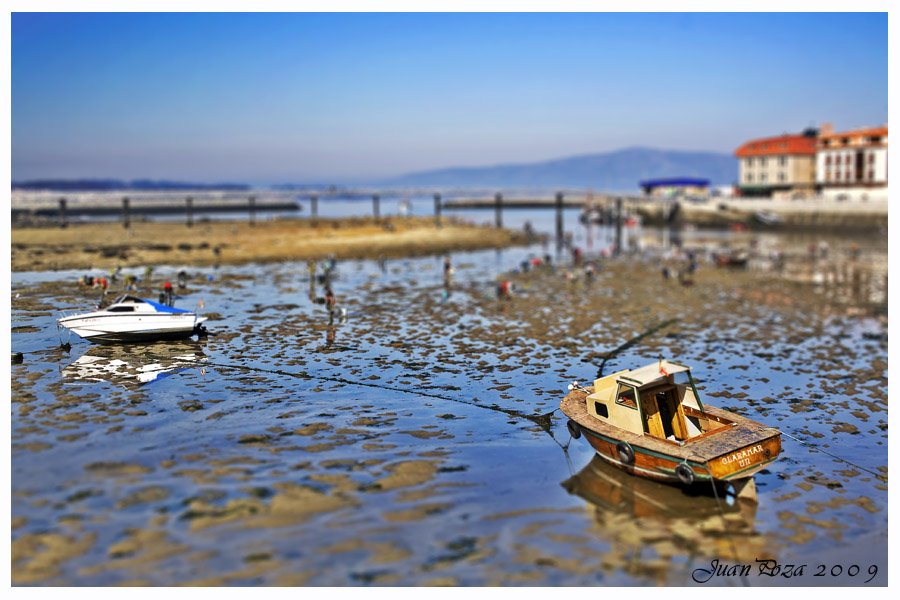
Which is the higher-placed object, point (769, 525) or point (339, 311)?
point (339, 311)

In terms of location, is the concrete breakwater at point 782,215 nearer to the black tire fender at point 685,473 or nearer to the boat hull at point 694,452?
the boat hull at point 694,452

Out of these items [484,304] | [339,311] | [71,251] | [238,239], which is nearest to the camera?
[339,311]

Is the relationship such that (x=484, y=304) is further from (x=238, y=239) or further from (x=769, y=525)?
(x=238, y=239)

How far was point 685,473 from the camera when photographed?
1457cm

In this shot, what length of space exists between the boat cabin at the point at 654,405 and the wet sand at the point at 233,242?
39.6m

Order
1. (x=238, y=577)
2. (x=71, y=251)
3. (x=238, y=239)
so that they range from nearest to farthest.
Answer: (x=238, y=577), (x=71, y=251), (x=238, y=239)

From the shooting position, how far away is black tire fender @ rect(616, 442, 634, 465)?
50.6ft

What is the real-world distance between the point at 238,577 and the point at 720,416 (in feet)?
35.1

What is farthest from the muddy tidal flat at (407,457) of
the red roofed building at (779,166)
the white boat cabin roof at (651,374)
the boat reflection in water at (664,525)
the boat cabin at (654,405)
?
the red roofed building at (779,166)

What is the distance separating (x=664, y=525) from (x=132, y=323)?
750 inches

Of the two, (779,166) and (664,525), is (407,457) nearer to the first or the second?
(664,525)

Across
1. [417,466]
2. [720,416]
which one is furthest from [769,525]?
[417,466]

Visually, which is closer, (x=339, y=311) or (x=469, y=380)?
(x=469, y=380)

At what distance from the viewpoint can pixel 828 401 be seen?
854 inches
